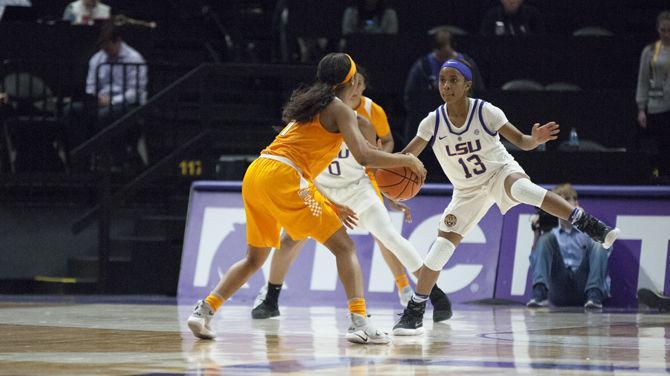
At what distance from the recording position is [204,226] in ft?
43.0

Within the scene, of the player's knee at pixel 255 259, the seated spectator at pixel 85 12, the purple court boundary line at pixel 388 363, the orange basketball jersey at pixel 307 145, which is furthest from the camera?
the seated spectator at pixel 85 12

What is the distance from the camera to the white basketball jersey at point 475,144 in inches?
339

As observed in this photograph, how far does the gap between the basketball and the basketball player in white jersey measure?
25 centimetres

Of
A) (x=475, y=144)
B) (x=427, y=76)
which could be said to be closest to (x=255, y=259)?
(x=475, y=144)

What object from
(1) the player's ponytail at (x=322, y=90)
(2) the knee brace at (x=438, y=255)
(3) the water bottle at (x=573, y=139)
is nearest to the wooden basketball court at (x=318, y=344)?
(2) the knee brace at (x=438, y=255)

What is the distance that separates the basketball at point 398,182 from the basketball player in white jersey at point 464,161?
0.82ft

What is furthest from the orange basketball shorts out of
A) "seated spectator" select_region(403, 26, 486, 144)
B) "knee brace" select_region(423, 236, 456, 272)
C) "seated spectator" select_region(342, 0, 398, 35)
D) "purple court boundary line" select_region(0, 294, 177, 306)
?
"seated spectator" select_region(342, 0, 398, 35)

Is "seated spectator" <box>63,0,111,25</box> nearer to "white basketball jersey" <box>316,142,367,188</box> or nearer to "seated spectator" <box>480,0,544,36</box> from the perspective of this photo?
"seated spectator" <box>480,0,544,36</box>

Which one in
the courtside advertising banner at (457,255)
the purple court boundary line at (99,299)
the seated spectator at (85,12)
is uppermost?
the seated spectator at (85,12)

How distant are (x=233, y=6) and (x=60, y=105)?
145 inches

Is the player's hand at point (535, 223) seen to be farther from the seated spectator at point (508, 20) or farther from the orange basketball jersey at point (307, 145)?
the orange basketball jersey at point (307, 145)

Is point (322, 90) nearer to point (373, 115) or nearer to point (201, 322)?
point (201, 322)

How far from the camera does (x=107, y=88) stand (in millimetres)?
14344

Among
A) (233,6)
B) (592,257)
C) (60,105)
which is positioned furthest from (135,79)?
(592,257)
